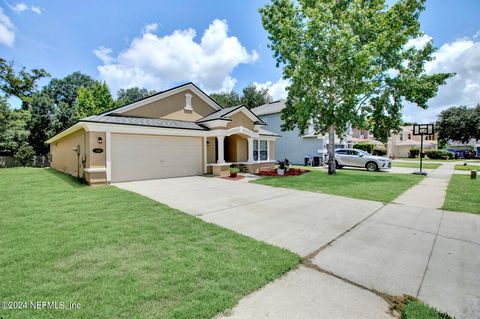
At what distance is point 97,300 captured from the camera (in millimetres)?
2406

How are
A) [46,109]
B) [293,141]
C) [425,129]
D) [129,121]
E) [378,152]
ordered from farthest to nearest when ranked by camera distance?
1. [378,152]
2. [46,109]
3. [293,141]
4. [425,129]
5. [129,121]

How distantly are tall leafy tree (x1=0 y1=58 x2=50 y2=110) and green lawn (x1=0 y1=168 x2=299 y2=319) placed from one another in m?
6.58

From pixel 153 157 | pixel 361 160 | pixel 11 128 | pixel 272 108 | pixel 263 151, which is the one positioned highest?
pixel 272 108

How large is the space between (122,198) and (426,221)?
8792 mm

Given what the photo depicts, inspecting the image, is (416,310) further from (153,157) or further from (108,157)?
(153,157)

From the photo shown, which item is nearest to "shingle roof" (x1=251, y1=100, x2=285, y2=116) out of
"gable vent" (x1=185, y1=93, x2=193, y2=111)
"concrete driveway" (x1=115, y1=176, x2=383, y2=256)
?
"gable vent" (x1=185, y1=93, x2=193, y2=111)

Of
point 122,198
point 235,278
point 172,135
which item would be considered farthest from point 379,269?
point 172,135

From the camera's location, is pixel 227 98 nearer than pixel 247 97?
No

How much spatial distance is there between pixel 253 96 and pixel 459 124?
→ 121ft

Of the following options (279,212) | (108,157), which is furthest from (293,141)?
(279,212)

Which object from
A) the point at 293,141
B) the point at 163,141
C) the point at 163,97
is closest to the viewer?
the point at 163,141

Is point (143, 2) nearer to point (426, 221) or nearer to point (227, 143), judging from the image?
point (227, 143)

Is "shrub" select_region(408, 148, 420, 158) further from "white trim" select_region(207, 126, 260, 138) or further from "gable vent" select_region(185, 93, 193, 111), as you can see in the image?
"gable vent" select_region(185, 93, 193, 111)

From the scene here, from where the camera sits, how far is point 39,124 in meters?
28.8
